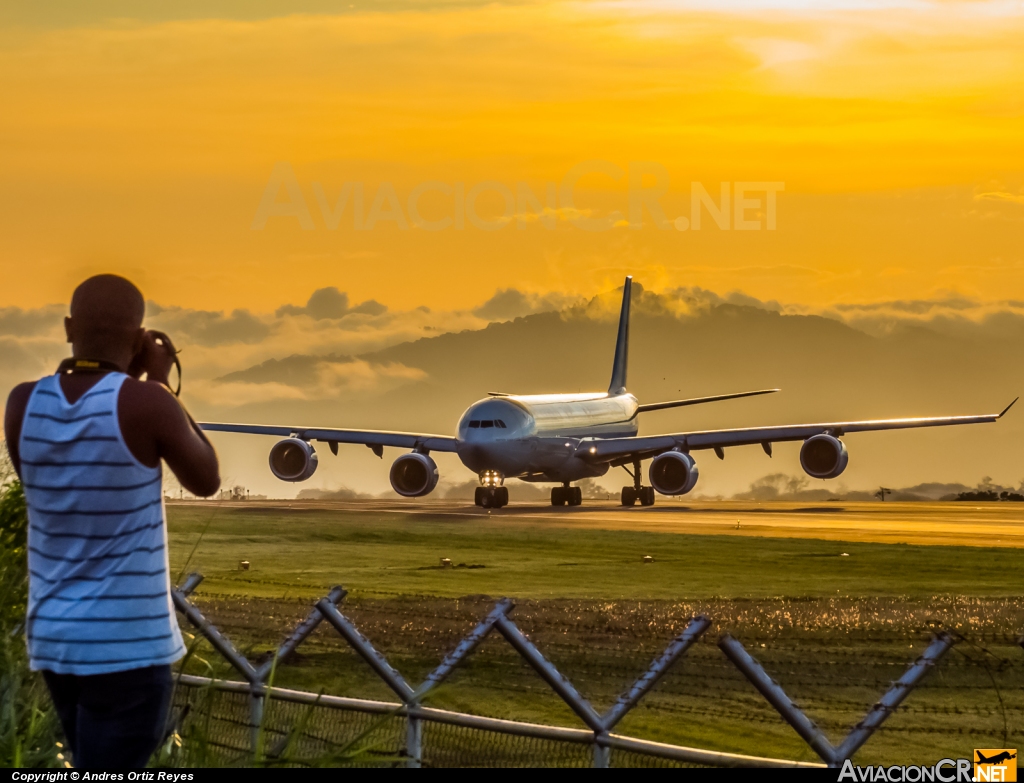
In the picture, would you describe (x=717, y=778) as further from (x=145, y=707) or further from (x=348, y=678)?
(x=348, y=678)

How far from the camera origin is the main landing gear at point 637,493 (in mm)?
58125

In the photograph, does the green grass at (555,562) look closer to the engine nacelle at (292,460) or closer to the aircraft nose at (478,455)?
the aircraft nose at (478,455)

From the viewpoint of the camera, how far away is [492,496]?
171 feet

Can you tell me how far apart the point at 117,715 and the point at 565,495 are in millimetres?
53013

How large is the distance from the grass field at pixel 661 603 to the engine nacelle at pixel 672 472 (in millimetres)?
1593

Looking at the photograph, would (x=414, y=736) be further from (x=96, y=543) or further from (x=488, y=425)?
(x=488, y=425)

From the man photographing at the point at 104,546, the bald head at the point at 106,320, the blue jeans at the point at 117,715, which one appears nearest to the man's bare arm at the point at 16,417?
the man photographing at the point at 104,546

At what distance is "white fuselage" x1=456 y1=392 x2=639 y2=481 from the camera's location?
A: 50.9 meters

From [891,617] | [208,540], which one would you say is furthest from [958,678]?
[208,540]

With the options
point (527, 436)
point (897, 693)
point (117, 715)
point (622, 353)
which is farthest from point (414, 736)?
point (622, 353)

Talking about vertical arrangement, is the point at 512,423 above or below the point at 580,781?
above

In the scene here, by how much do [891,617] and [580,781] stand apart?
15.3 m

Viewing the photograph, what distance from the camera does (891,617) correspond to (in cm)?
2112

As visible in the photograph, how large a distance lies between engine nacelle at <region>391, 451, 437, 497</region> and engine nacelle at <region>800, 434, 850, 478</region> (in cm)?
1391
